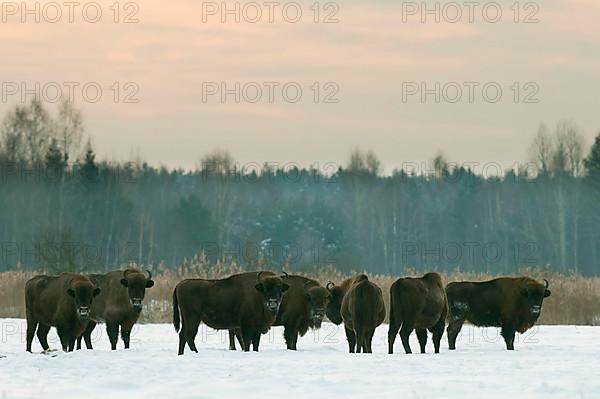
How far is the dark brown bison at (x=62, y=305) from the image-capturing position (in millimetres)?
21109

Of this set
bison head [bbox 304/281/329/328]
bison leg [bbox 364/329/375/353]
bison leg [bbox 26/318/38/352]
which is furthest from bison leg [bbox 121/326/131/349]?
bison leg [bbox 364/329/375/353]

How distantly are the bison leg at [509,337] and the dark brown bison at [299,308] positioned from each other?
377 cm

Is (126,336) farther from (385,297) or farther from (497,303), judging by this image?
(385,297)

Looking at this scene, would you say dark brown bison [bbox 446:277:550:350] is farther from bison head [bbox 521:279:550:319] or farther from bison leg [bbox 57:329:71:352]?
bison leg [bbox 57:329:71:352]

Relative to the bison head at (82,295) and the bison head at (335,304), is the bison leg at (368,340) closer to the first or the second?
the bison head at (335,304)

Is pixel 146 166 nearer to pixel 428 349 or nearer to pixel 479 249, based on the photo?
pixel 479 249

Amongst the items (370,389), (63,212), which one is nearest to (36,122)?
(63,212)

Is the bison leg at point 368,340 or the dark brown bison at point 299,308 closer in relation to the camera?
the bison leg at point 368,340

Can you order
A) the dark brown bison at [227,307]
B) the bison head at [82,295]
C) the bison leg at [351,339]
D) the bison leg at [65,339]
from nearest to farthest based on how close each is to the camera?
the bison head at [82,295]
the bison leg at [65,339]
the dark brown bison at [227,307]
the bison leg at [351,339]

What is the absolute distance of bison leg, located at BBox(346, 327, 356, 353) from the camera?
22.3m

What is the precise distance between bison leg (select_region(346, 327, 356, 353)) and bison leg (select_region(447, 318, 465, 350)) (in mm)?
2182

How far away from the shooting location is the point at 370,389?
14.4 metres

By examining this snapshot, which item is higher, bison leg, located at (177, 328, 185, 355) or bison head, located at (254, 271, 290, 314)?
bison head, located at (254, 271, 290, 314)

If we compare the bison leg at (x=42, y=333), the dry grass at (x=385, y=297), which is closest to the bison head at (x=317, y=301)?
the bison leg at (x=42, y=333)
